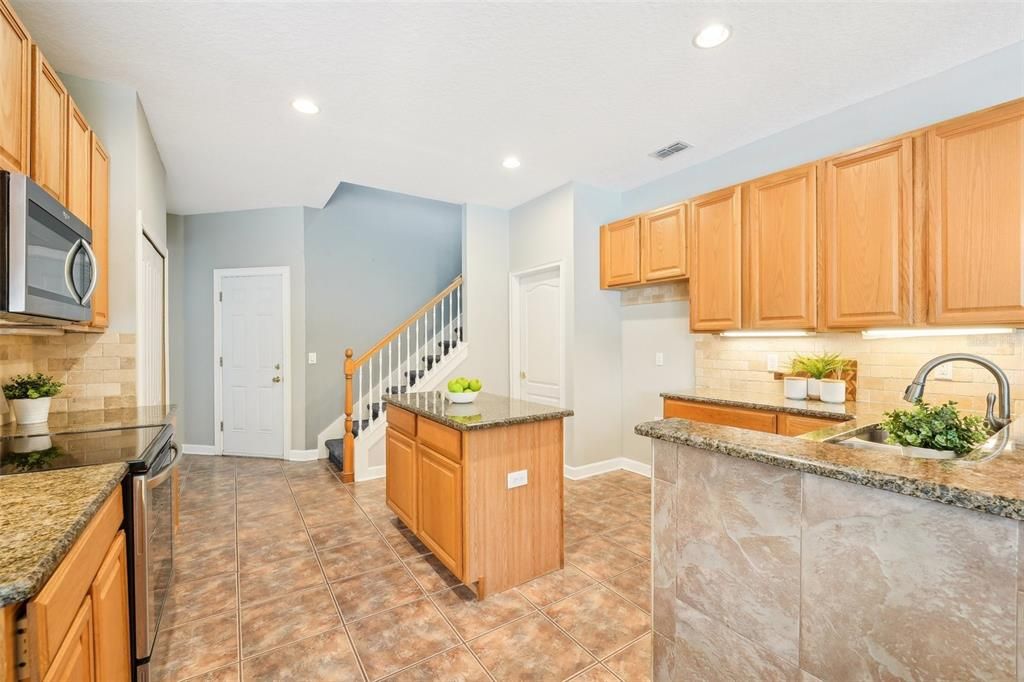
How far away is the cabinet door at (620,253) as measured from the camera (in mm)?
4133

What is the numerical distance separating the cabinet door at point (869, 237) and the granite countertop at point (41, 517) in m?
3.55

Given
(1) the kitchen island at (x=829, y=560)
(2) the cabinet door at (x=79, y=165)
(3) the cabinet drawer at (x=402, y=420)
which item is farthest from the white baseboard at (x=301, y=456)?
(1) the kitchen island at (x=829, y=560)

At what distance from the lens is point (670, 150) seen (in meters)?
3.64

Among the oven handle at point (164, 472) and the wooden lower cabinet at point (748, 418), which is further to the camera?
the wooden lower cabinet at point (748, 418)

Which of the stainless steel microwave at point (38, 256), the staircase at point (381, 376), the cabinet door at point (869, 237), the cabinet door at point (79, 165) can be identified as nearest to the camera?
the stainless steel microwave at point (38, 256)

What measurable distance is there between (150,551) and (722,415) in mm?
3158

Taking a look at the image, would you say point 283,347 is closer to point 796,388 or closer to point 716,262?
point 716,262

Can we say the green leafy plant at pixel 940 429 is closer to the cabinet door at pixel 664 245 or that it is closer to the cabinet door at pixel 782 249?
the cabinet door at pixel 782 249

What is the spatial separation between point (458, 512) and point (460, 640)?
21.7 inches

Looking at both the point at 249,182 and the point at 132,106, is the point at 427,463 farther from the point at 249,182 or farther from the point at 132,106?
the point at 249,182

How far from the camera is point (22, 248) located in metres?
1.41

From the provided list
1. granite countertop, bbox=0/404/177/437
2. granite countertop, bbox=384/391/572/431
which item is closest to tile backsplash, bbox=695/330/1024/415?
granite countertop, bbox=384/391/572/431

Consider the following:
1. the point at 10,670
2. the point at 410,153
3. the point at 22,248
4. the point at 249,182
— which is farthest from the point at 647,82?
the point at 249,182

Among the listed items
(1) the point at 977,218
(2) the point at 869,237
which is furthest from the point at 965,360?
(2) the point at 869,237
